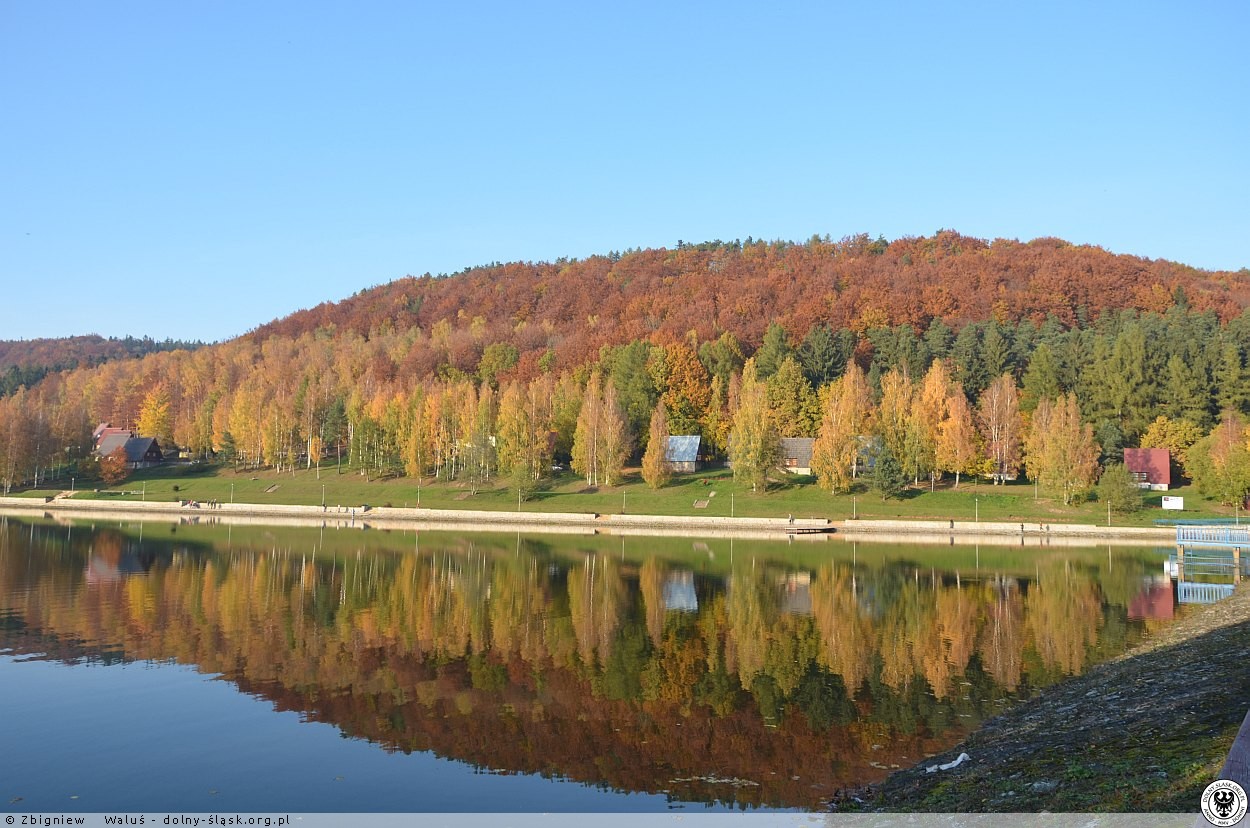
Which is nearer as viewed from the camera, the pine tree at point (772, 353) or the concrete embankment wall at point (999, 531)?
the concrete embankment wall at point (999, 531)

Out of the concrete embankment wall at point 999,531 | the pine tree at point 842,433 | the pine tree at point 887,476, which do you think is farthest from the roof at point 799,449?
the concrete embankment wall at point 999,531

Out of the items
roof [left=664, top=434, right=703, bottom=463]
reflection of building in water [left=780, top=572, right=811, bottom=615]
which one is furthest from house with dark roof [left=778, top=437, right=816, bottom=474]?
reflection of building in water [left=780, top=572, right=811, bottom=615]

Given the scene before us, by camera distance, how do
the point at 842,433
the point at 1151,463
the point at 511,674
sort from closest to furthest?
the point at 511,674 → the point at 1151,463 → the point at 842,433

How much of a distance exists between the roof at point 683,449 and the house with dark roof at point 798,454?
8329mm

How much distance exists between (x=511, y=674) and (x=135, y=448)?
342ft

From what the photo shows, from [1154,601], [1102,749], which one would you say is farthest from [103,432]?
[1102,749]

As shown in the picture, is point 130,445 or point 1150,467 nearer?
point 1150,467

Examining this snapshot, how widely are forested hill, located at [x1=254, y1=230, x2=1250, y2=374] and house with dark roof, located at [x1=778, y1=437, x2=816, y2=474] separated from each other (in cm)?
2247

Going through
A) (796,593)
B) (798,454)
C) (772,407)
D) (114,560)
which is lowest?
(796,593)

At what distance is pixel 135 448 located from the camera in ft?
362

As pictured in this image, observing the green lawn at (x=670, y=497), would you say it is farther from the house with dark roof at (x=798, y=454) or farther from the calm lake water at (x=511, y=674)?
the calm lake water at (x=511, y=674)

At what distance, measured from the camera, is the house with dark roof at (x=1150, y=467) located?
7300cm

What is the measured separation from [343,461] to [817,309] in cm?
5773

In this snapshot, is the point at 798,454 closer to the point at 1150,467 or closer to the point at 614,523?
the point at 614,523
